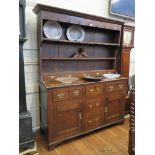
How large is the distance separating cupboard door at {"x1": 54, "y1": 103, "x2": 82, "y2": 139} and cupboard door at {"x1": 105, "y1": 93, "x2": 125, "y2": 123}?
58 centimetres

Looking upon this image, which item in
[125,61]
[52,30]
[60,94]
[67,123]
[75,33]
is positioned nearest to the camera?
[60,94]

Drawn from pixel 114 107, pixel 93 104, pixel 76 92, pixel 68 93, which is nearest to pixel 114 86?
pixel 114 107

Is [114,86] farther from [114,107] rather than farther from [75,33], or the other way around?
[75,33]

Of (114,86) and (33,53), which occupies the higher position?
(33,53)

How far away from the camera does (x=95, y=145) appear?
218cm

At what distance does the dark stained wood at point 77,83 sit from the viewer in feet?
6.75

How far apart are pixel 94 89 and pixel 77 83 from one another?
Result: 0.32m

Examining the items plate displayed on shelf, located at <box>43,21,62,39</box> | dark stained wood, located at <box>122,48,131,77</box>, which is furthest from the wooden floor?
plate displayed on shelf, located at <box>43,21,62,39</box>

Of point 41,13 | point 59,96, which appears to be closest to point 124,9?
→ point 41,13

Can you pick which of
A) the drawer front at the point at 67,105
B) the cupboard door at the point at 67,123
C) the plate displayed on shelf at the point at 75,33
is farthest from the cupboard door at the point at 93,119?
the plate displayed on shelf at the point at 75,33

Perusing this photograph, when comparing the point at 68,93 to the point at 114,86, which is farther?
the point at 114,86
